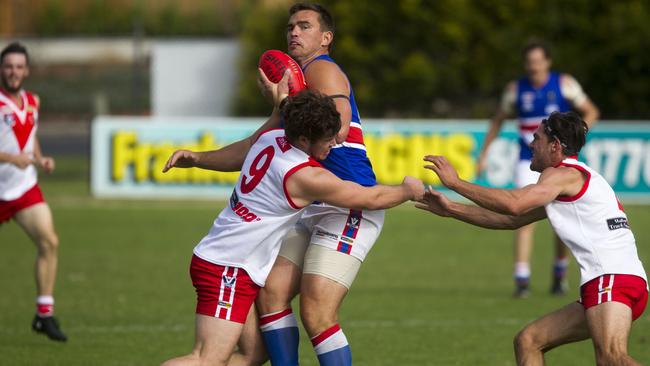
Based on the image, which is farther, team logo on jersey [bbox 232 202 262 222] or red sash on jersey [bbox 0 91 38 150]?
red sash on jersey [bbox 0 91 38 150]

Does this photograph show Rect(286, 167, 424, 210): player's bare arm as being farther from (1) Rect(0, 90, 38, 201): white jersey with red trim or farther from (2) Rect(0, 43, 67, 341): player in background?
(1) Rect(0, 90, 38, 201): white jersey with red trim

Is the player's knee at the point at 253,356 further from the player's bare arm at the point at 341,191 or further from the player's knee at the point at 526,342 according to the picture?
the player's knee at the point at 526,342

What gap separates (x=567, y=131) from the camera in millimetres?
6371

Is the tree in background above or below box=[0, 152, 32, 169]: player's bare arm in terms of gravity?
above

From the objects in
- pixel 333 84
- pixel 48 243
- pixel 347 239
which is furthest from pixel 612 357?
pixel 48 243

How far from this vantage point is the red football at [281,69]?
649 cm

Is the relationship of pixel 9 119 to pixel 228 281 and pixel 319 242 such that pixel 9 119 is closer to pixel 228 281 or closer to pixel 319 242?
pixel 319 242

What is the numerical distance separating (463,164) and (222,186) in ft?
13.9

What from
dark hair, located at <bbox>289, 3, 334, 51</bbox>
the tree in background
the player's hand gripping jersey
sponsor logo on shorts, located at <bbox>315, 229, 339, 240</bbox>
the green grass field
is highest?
the tree in background

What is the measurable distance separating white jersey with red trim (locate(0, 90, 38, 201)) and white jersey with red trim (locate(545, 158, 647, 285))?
4.86 meters

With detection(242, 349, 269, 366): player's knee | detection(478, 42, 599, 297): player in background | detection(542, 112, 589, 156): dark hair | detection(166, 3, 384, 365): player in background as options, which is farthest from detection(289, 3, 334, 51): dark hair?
detection(478, 42, 599, 297): player in background

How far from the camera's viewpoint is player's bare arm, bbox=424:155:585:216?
20.4ft

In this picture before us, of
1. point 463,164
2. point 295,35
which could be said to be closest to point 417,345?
point 295,35

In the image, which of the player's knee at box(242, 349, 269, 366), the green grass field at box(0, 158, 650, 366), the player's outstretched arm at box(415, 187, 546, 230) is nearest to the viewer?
the player's outstretched arm at box(415, 187, 546, 230)
